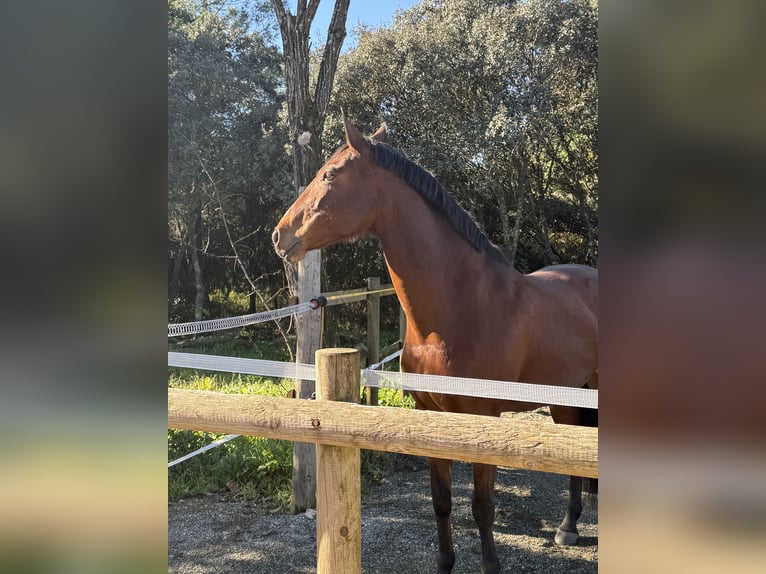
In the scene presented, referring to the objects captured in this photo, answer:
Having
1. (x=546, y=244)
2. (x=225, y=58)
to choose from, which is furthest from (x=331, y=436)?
(x=225, y=58)

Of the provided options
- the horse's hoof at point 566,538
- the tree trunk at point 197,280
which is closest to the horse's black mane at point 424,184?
the horse's hoof at point 566,538

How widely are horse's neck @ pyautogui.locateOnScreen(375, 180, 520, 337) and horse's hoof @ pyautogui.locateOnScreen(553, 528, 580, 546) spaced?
1370mm

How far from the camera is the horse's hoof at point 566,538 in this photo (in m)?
2.83

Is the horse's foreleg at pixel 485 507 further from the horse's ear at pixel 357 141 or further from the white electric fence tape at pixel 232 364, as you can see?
the horse's ear at pixel 357 141

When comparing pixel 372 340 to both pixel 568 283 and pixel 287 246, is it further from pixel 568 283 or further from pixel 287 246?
pixel 287 246

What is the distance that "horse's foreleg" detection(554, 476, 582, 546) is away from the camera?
284 centimetres

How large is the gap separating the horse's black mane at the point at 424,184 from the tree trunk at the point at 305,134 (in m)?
0.93

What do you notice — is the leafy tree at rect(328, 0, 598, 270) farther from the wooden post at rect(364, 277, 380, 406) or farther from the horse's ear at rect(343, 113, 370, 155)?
the horse's ear at rect(343, 113, 370, 155)

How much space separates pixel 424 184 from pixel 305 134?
1327 mm

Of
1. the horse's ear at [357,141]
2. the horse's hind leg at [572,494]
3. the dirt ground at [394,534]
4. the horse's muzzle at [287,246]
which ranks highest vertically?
the horse's ear at [357,141]
